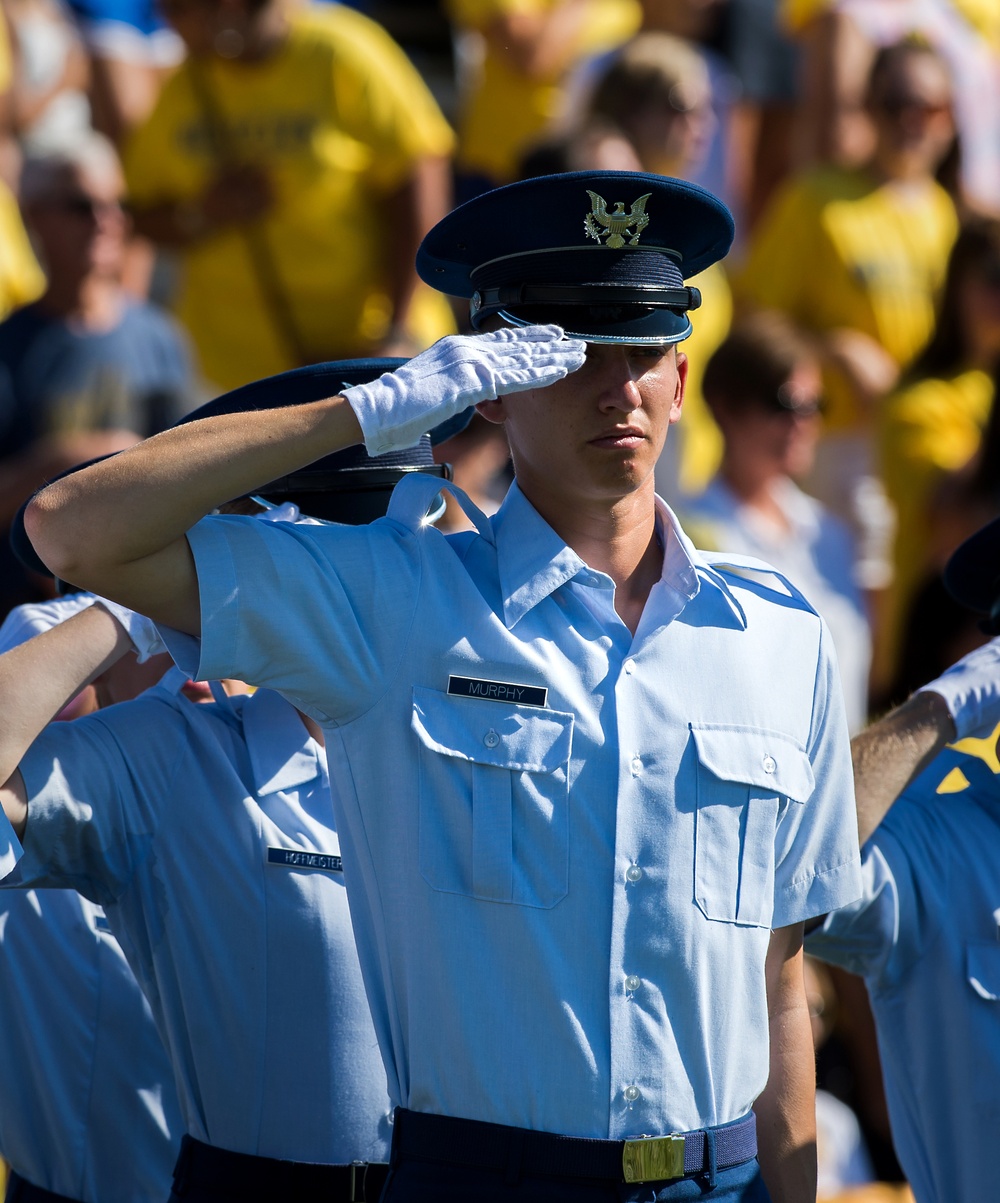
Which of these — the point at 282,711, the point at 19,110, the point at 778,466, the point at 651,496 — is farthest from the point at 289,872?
the point at 19,110

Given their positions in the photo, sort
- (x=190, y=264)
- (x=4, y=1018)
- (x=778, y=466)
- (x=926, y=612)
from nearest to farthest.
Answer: (x=4, y=1018) → (x=926, y=612) → (x=778, y=466) → (x=190, y=264)

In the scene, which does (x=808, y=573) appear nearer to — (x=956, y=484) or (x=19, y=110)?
(x=956, y=484)

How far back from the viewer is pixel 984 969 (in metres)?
3.03

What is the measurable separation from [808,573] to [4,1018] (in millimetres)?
3183

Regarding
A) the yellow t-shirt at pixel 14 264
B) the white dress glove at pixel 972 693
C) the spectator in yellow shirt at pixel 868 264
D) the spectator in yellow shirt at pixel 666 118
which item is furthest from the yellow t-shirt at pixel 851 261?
the white dress glove at pixel 972 693

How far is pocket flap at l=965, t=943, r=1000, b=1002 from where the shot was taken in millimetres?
3010

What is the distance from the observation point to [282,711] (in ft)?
9.75

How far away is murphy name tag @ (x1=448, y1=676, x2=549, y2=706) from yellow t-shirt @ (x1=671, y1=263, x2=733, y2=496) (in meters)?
3.51

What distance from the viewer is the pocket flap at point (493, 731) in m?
2.44

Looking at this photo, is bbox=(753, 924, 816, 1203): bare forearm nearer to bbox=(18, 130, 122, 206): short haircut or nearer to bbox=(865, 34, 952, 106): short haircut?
bbox=(18, 130, 122, 206): short haircut

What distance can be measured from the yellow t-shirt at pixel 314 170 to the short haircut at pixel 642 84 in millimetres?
652

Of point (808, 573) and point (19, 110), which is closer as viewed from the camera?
point (808, 573)

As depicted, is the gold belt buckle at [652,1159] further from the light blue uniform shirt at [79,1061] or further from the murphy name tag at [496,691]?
the light blue uniform shirt at [79,1061]

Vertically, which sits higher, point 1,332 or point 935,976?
point 1,332
